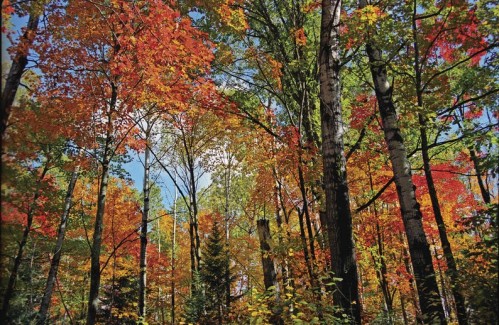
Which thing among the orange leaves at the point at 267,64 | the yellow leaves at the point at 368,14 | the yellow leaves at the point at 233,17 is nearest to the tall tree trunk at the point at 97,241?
the yellow leaves at the point at 233,17

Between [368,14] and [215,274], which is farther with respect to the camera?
[215,274]

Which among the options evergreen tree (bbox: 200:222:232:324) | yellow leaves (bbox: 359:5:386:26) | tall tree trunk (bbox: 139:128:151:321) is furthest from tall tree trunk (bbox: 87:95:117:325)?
yellow leaves (bbox: 359:5:386:26)

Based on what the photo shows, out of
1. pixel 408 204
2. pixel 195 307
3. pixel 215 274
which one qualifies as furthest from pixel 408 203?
pixel 215 274

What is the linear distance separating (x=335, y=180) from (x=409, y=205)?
210cm

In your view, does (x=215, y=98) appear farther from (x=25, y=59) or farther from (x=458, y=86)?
(x=458, y=86)

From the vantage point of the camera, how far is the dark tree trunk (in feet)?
16.9

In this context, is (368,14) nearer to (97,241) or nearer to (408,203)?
(408,203)

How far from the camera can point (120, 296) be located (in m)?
17.5

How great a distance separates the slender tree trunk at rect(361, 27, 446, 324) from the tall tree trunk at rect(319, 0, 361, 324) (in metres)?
1.27

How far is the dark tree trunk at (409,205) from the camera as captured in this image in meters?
5.14

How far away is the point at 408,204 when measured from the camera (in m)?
5.74

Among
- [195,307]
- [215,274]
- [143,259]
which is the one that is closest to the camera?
[195,307]

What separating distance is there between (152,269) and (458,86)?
2121cm

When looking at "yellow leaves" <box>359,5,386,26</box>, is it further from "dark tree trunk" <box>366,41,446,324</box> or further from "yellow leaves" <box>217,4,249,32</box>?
"yellow leaves" <box>217,4,249,32</box>
